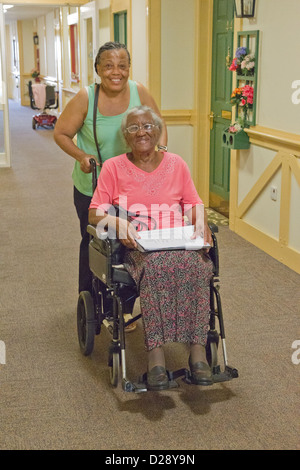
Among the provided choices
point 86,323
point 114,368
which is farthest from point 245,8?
point 114,368

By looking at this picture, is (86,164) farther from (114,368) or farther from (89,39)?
(89,39)

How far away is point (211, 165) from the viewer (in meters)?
6.35

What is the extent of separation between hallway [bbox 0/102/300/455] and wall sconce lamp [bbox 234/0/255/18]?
179 cm

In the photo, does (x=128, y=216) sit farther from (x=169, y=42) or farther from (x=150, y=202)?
(x=169, y=42)

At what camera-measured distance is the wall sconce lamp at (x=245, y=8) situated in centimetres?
476

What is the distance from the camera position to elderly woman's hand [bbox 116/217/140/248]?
279cm

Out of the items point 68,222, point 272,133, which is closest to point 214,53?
point 272,133

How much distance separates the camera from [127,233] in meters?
2.79

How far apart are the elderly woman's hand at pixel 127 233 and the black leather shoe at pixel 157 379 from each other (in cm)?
54

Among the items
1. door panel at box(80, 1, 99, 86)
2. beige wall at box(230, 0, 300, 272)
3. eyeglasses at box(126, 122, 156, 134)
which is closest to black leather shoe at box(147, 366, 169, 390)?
eyeglasses at box(126, 122, 156, 134)

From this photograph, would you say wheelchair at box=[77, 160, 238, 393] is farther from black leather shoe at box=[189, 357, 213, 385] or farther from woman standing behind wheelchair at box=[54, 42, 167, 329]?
woman standing behind wheelchair at box=[54, 42, 167, 329]

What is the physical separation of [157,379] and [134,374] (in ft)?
1.45

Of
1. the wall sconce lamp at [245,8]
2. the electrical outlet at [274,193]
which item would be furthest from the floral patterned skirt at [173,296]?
the wall sconce lamp at [245,8]

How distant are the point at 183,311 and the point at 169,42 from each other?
4135 mm
